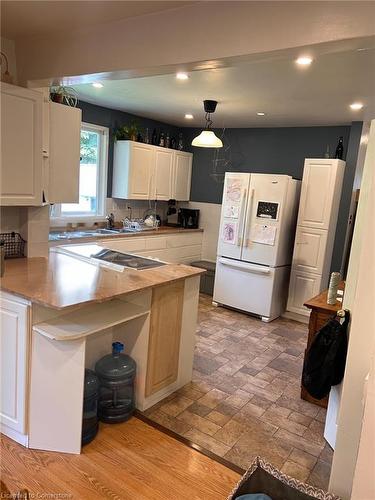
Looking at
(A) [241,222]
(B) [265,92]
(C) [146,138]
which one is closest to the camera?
(B) [265,92]

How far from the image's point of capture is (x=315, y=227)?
4.42 metres

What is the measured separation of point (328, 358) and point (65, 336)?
152 centimetres

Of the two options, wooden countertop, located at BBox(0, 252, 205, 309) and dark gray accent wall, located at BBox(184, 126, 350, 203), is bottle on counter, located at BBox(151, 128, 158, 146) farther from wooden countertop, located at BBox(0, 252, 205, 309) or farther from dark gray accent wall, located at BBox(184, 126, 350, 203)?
wooden countertop, located at BBox(0, 252, 205, 309)

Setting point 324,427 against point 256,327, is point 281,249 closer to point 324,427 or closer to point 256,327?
point 256,327

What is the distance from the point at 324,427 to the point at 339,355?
72 cm

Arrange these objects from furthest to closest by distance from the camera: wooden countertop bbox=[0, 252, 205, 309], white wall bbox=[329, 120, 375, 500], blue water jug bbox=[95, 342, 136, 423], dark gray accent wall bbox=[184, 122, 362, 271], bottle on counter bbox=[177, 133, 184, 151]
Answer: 1. bottle on counter bbox=[177, 133, 184, 151]
2. dark gray accent wall bbox=[184, 122, 362, 271]
3. blue water jug bbox=[95, 342, 136, 423]
4. wooden countertop bbox=[0, 252, 205, 309]
5. white wall bbox=[329, 120, 375, 500]

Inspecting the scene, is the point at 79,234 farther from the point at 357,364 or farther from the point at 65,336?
the point at 357,364

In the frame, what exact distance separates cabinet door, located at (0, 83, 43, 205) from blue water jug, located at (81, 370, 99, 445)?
1.31 m

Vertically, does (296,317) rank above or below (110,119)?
below

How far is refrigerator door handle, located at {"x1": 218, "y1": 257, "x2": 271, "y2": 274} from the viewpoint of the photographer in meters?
4.50

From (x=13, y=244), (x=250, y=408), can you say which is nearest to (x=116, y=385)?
(x=250, y=408)

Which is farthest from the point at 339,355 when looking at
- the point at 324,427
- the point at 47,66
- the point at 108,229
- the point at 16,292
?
the point at 108,229

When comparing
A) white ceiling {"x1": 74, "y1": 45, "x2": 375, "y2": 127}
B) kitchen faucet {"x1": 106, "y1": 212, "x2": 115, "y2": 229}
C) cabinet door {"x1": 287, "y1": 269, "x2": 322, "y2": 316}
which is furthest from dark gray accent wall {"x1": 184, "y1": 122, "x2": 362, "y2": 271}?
kitchen faucet {"x1": 106, "y1": 212, "x2": 115, "y2": 229}

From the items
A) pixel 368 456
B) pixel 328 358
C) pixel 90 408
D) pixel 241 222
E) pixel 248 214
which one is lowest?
pixel 90 408
